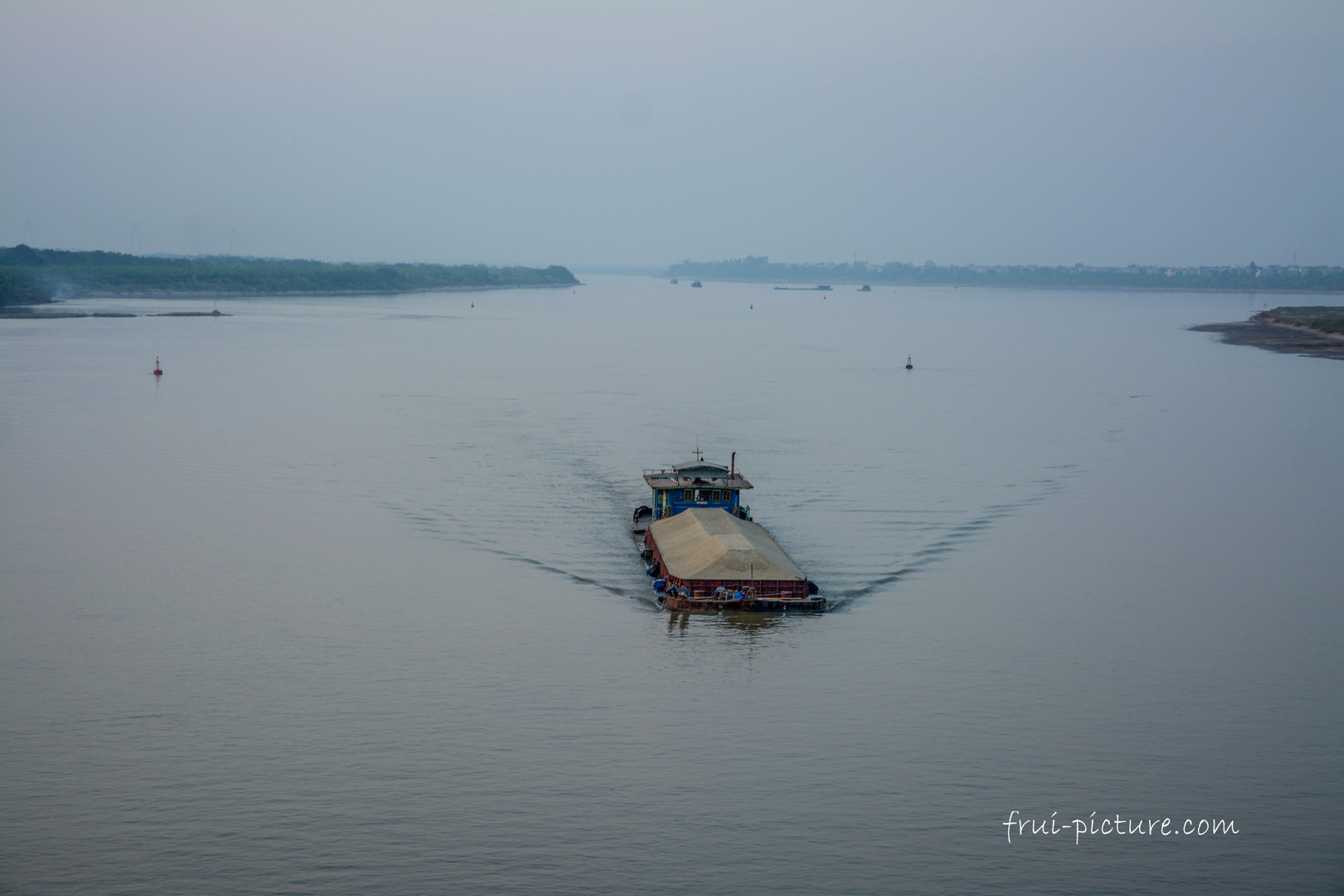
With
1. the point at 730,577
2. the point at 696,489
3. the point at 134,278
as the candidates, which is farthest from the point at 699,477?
the point at 134,278

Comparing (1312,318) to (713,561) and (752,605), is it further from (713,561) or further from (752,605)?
(752,605)

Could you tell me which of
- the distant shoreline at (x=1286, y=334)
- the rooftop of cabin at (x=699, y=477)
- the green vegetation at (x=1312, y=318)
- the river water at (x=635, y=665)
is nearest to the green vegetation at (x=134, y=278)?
the river water at (x=635, y=665)

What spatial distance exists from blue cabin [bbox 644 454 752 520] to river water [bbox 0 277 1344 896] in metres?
1.57

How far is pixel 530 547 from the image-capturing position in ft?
96.1

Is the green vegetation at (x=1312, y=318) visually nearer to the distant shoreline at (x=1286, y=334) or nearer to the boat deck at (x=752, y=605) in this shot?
the distant shoreline at (x=1286, y=334)

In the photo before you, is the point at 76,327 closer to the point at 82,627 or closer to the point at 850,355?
the point at 850,355

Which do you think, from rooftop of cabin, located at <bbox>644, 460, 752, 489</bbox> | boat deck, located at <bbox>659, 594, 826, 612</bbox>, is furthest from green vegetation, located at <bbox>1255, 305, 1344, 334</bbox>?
boat deck, located at <bbox>659, 594, 826, 612</bbox>

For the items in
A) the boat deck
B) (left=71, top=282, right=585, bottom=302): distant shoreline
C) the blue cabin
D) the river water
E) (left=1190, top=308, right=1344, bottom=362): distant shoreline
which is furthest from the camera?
(left=71, top=282, right=585, bottom=302): distant shoreline

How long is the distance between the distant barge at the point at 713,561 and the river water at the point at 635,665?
0.68m

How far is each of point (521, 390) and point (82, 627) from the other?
38.8m

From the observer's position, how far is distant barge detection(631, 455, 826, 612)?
81.9ft

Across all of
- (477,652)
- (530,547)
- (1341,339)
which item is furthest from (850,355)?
(477,652)

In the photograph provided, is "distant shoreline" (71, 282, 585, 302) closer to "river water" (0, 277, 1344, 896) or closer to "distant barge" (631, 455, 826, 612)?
"river water" (0, 277, 1344, 896)

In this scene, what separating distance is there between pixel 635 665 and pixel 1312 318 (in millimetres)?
121291
